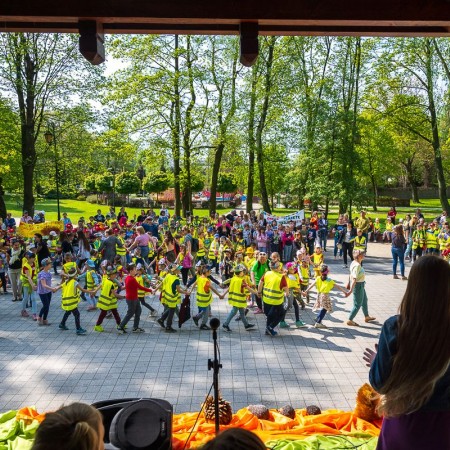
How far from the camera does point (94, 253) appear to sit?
13.1 metres

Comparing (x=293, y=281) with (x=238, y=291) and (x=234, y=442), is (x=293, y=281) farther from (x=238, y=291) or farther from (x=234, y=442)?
(x=234, y=442)

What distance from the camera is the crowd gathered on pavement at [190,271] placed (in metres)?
10.1

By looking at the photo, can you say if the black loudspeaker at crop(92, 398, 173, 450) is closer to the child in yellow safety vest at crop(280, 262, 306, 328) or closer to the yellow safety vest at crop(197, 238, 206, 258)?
the child in yellow safety vest at crop(280, 262, 306, 328)

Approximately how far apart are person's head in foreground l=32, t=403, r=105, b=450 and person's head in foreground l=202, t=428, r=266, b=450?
624mm

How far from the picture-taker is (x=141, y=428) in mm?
4125

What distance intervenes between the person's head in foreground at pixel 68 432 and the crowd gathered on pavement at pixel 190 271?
586cm

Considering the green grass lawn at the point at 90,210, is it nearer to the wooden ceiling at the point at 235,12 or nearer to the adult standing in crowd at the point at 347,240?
the adult standing in crowd at the point at 347,240

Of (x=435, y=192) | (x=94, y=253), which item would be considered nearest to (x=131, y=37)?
(x=94, y=253)

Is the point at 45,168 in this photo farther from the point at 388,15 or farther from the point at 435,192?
the point at 435,192

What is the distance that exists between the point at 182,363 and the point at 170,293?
1.95m

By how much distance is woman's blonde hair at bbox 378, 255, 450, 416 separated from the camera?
7.41 ft

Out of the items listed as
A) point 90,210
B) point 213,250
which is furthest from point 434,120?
point 90,210

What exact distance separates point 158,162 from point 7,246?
1427 cm

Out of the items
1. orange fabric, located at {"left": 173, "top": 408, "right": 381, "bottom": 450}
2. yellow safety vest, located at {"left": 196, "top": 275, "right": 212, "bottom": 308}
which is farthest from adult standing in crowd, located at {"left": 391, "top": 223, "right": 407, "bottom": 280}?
orange fabric, located at {"left": 173, "top": 408, "right": 381, "bottom": 450}
